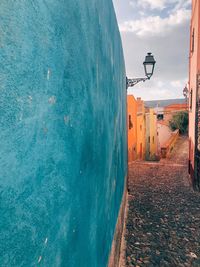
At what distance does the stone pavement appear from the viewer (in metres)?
4.25

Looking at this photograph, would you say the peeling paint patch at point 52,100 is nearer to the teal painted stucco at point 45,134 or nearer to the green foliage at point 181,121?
the teal painted stucco at point 45,134

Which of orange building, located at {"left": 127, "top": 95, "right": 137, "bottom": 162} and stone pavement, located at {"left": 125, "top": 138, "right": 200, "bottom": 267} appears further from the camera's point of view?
orange building, located at {"left": 127, "top": 95, "right": 137, "bottom": 162}

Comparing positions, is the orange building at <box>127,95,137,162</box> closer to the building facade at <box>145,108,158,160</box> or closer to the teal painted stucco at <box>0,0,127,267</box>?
the building facade at <box>145,108,158,160</box>

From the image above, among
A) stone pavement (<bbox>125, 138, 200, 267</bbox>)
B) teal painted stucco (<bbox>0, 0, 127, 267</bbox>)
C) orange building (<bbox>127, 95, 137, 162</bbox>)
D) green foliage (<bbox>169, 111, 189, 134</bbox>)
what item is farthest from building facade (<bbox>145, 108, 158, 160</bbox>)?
teal painted stucco (<bbox>0, 0, 127, 267</bbox>)

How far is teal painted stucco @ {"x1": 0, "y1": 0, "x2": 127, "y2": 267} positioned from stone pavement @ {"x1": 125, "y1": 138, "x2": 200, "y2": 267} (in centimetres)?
298

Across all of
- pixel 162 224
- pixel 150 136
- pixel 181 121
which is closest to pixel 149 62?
pixel 162 224

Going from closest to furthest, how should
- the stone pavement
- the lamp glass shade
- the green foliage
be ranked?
the stone pavement < the lamp glass shade < the green foliage

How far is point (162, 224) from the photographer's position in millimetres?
5500

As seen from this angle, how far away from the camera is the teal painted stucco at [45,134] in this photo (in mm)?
817

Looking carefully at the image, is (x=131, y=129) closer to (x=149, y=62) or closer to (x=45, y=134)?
(x=149, y=62)

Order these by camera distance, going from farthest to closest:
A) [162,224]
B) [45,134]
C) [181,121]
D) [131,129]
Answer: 1. [181,121]
2. [131,129]
3. [162,224]
4. [45,134]

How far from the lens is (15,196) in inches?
34.0

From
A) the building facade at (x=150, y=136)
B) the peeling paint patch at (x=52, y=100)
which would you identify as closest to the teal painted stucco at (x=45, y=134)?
the peeling paint patch at (x=52, y=100)

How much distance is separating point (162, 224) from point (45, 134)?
17.8 feet
